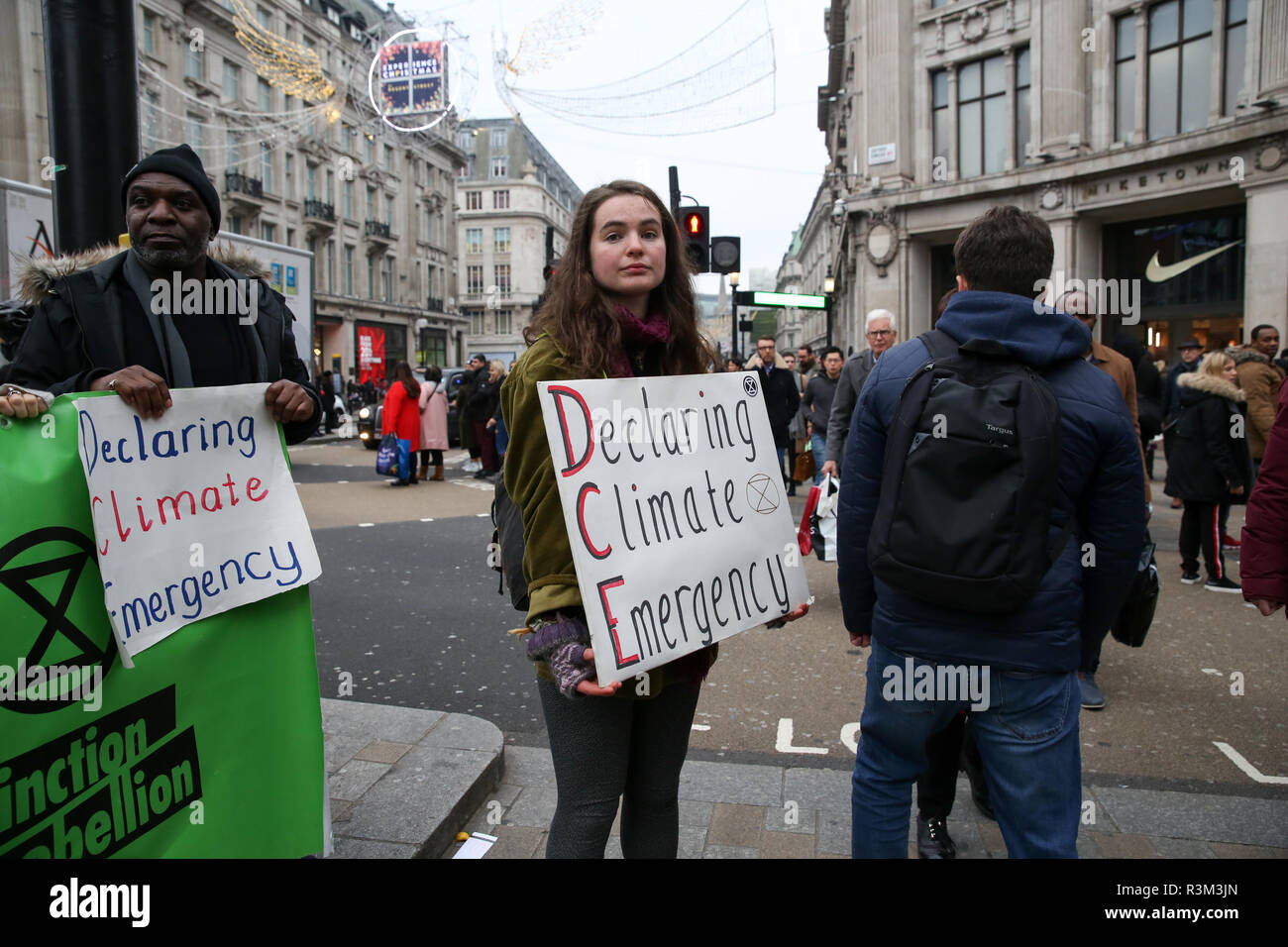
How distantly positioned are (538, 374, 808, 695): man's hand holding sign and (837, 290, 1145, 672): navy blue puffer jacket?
35 cm

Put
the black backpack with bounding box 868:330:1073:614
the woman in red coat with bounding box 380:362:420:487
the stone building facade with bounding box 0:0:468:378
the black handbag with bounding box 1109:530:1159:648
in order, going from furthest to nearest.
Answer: the stone building facade with bounding box 0:0:468:378
the woman in red coat with bounding box 380:362:420:487
the black handbag with bounding box 1109:530:1159:648
the black backpack with bounding box 868:330:1073:614

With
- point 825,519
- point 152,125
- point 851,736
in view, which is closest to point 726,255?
point 825,519

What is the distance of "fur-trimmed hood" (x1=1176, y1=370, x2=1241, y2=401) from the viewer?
662 centimetres

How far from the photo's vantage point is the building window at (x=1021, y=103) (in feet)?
73.3

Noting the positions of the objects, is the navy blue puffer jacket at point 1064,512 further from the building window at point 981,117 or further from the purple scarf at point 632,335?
the building window at point 981,117

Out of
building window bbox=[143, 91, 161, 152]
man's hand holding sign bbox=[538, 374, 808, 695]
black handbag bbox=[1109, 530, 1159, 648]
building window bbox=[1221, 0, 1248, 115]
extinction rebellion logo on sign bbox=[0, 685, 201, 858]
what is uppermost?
building window bbox=[143, 91, 161, 152]

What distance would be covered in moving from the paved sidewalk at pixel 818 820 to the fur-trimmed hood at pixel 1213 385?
420 cm

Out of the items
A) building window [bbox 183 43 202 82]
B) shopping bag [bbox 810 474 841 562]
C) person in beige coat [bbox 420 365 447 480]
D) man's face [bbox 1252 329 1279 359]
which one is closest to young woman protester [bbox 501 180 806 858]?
shopping bag [bbox 810 474 841 562]

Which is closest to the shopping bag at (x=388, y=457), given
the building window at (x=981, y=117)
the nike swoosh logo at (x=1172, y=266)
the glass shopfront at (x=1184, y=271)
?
the glass shopfront at (x=1184, y=271)

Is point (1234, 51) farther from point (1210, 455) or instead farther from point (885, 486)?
point (885, 486)

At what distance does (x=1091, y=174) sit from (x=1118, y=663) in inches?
755

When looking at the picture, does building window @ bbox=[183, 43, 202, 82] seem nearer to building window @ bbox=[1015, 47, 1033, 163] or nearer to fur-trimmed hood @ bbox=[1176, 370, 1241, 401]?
building window @ bbox=[1015, 47, 1033, 163]
